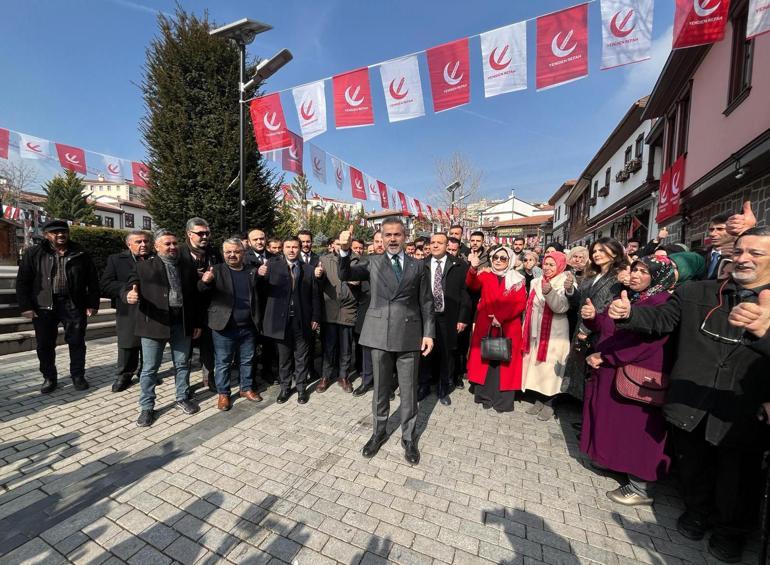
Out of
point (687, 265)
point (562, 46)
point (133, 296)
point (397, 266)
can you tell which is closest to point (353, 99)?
point (562, 46)

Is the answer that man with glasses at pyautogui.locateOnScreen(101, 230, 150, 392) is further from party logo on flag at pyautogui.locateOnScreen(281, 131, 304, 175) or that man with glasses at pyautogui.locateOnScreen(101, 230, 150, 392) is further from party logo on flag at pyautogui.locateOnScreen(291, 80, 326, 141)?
party logo on flag at pyautogui.locateOnScreen(281, 131, 304, 175)

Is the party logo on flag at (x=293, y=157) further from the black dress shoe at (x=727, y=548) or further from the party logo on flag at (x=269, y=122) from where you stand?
the black dress shoe at (x=727, y=548)

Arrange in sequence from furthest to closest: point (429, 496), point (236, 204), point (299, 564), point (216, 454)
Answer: point (236, 204) → point (216, 454) → point (429, 496) → point (299, 564)

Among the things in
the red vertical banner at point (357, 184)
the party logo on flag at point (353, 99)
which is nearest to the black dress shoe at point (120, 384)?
the party logo on flag at point (353, 99)

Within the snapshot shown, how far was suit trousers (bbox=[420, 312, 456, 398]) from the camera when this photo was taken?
14.6 ft

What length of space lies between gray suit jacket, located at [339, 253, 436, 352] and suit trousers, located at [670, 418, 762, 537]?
201 cm

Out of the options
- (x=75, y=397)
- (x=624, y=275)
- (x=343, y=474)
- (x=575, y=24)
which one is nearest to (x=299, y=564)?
(x=343, y=474)

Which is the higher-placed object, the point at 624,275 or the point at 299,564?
the point at 624,275

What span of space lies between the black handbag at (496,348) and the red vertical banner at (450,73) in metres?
4.49

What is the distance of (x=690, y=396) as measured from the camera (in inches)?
85.1

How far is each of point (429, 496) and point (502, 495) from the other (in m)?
0.57

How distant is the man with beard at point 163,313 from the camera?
3.65 meters

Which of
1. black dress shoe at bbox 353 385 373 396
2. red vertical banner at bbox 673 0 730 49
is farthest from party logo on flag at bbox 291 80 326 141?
red vertical banner at bbox 673 0 730 49

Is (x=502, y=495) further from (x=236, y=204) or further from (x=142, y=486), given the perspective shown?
(x=236, y=204)
